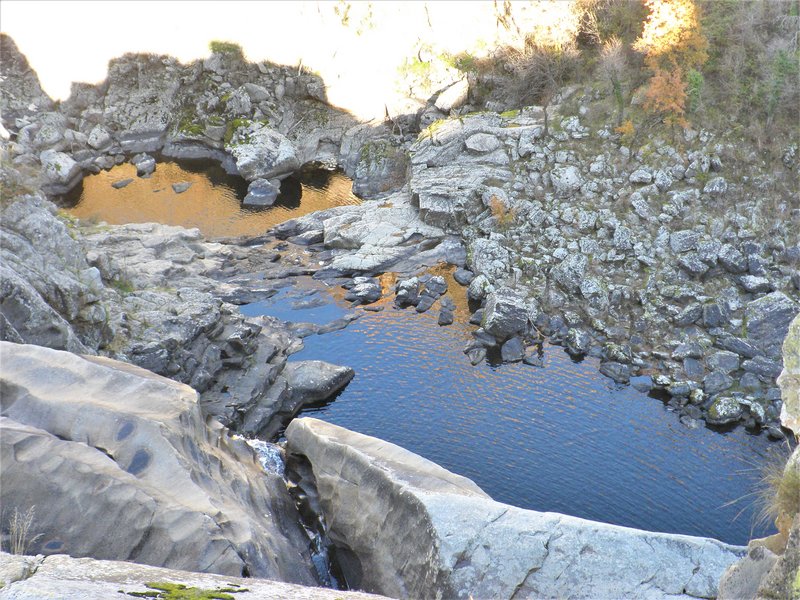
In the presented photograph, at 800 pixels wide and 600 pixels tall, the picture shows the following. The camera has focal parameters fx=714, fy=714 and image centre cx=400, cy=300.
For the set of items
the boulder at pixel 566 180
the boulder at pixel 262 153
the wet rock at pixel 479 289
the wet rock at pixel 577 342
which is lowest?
the wet rock at pixel 577 342

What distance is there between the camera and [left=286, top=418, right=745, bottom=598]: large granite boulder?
62.7 ft

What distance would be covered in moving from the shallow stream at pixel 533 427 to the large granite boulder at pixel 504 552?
31.9 feet

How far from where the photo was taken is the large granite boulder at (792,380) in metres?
14.2

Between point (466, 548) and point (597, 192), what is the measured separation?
4105 centimetres

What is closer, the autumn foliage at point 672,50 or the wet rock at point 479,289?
the wet rock at point 479,289

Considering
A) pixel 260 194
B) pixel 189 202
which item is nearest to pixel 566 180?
pixel 260 194

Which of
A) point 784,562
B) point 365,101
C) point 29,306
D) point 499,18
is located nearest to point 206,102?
point 365,101

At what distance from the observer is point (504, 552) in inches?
774

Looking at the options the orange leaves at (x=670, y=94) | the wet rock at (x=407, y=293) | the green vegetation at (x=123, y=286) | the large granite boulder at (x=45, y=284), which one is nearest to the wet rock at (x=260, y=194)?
the wet rock at (x=407, y=293)

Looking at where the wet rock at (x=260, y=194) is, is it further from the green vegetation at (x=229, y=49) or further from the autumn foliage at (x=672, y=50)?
the autumn foliage at (x=672, y=50)

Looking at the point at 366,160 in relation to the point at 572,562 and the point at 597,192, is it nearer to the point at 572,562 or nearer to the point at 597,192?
the point at 597,192

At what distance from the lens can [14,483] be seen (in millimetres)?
17781

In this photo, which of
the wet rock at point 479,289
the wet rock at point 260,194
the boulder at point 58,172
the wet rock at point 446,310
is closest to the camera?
the wet rock at point 446,310

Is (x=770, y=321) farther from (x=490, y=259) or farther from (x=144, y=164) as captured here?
(x=144, y=164)
